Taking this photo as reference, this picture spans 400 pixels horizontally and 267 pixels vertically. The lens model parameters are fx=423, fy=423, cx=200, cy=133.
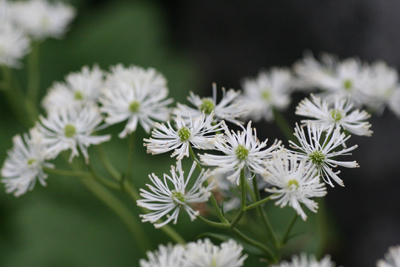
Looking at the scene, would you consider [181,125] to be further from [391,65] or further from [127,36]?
[127,36]

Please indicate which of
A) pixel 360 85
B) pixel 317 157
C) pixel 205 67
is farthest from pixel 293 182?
pixel 205 67

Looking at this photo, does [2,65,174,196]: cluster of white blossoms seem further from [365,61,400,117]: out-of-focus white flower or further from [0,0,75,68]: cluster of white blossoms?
[365,61,400,117]: out-of-focus white flower

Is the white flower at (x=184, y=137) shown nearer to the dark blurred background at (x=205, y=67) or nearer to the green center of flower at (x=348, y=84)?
the green center of flower at (x=348, y=84)

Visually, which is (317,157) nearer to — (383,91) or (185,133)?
(185,133)

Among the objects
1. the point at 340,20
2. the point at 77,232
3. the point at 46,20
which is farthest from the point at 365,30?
the point at 77,232

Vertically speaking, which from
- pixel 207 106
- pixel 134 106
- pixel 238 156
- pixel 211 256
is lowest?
pixel 211 256

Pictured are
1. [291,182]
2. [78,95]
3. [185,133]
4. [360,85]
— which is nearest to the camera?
[291,182]

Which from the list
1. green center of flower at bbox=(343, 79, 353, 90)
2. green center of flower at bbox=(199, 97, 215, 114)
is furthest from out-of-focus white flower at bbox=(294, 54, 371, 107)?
green center of flower at bbox=(199, 97, 215, 114)
